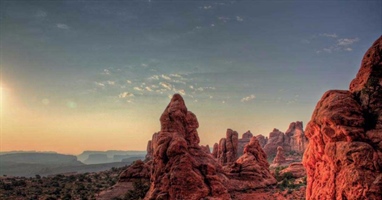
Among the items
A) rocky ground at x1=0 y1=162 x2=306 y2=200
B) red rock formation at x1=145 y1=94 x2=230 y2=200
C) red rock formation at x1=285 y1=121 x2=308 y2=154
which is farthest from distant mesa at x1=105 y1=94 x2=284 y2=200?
red rock formation at x1=285 y1=121 x2=308 y2=154

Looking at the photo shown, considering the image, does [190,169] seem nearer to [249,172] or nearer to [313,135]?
[313,135]

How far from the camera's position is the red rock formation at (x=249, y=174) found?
54906 millimetres

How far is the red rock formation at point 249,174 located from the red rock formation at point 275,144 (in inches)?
3676

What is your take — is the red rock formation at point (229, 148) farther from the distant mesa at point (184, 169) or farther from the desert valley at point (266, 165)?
the distant mesa at point (184, 169)

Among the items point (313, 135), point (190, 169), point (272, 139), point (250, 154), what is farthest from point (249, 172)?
point (272, 139)

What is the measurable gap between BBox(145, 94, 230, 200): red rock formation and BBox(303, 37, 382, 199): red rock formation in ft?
59.2

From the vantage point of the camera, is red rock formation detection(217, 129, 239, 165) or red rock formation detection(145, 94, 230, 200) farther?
red rock formation detection(217, 129, 239, 165)

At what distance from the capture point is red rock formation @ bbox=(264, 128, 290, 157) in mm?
152913

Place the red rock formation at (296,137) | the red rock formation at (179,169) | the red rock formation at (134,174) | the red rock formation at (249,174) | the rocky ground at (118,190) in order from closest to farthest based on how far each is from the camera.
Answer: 1. the red rock formation at (179,169)
2. the rocky ground at (118,190)
3. the red rock formation at (249,174)
4. the red rock formation at (134,174)
5. the red rock formation at (296,137)

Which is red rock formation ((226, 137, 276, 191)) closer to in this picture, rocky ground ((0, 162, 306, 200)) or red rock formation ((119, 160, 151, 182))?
rocky ground ((0, 162, 306, 200))

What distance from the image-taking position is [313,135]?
19656 millimetres

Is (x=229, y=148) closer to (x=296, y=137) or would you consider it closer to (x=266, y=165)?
(x=266, y=165)

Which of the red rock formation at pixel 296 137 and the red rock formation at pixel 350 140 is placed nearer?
the red rock formation at pixel 350 140

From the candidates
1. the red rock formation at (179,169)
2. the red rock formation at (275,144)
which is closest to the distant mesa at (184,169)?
the red rock formation at (179,169)
